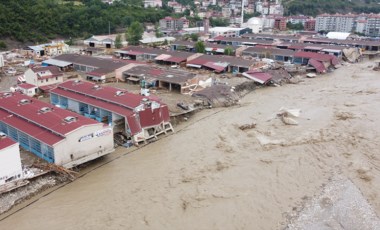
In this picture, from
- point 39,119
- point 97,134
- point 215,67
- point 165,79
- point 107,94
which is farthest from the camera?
point 215,67

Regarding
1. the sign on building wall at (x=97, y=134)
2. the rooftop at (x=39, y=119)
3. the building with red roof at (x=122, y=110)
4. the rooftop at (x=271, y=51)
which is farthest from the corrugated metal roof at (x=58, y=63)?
the rooftop at (x=271, y=51)

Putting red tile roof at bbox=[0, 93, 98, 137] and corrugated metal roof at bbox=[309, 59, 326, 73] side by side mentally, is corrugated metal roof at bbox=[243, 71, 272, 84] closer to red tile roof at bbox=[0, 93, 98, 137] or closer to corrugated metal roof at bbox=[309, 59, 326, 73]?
corrugated metal roof at bbox=[309, 59, 326, 73]

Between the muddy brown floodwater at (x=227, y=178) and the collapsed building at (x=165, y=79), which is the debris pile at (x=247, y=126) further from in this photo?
the collapsed building at (x=165, y=79)

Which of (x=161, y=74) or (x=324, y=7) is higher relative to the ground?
(x=324, y=7)

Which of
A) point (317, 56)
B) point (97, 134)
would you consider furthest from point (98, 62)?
point (317, 56)

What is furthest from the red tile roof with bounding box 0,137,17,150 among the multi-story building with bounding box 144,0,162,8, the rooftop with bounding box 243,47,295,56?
the multi-story building with bounding box 144,0,162,8

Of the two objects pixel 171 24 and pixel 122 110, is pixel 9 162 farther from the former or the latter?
pixel 171 24

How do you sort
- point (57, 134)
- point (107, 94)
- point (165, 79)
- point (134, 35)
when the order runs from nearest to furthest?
point (57, 134)
point (107, 94)
point (165, 79)
point (134, 35)

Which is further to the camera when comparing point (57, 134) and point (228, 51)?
point (228, 51)
